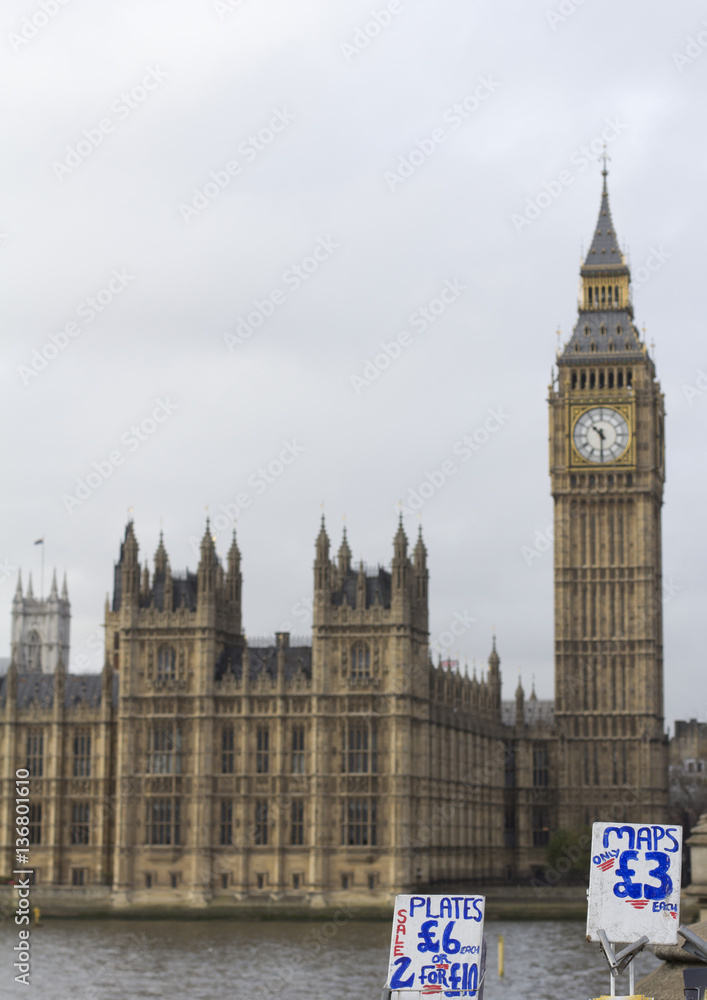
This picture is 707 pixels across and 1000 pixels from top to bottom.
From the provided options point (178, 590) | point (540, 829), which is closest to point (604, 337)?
point (540, 829)

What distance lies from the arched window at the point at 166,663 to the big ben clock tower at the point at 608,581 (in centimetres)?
3122

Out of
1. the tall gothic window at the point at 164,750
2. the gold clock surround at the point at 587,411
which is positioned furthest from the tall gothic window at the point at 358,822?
the gold clock surround at the point at 587,411

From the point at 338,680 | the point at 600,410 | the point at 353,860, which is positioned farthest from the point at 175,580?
the point at 600,410

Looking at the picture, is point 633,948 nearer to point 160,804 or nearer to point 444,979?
point 444,979

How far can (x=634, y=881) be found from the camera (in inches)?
559

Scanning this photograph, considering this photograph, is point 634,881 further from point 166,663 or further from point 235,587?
point 235,587

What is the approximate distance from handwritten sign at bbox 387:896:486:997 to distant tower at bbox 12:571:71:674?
168 m

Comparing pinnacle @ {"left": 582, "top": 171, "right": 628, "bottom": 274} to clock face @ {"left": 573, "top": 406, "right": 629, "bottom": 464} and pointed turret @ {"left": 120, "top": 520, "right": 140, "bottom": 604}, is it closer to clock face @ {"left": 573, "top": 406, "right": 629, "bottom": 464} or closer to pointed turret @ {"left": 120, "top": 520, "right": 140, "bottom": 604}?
clock face @ {"left": 573, "top": 406, "right": 629, "bottom": 464}

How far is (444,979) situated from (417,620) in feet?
237

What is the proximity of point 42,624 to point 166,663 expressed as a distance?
99073 millimetres

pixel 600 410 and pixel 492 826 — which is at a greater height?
pixel 600 410

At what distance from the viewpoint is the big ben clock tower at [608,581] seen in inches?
4257

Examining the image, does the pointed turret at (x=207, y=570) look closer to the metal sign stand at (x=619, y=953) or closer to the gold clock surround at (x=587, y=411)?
the gold clock surround at (x=587, y=411)

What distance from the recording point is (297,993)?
51438 millimetres
